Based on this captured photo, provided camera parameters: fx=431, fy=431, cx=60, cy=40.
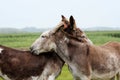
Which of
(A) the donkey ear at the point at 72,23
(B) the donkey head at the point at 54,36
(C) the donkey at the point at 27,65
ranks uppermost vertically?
(A) the donkey ear at the point at 72,23

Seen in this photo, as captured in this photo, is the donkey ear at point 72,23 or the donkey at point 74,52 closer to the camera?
the donkey ear at point 72,23

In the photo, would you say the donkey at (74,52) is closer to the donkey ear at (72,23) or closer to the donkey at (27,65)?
the donkey ear at (72,23)

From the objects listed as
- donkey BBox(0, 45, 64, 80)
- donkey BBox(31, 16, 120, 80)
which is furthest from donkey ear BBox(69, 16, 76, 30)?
donkey BBox(0, 45, 64, 80)

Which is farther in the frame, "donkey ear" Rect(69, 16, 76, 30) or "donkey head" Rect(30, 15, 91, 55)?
"donkey head" Rect(30, 15, 91, 55)

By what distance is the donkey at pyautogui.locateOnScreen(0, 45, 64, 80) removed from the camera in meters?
10.4

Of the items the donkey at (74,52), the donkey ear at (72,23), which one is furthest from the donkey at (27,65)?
the donkey ear at (72,23)

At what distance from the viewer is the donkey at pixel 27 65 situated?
10434 mm

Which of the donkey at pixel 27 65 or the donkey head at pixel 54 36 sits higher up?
the donkey head at pixel 54 36

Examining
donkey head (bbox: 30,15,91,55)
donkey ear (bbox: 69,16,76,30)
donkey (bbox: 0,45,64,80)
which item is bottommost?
donkey (bbox: 0,45,64,80)

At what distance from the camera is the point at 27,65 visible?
1065 cm

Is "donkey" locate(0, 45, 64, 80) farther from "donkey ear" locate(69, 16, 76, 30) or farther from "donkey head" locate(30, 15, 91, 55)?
Answer: "donkey ear" locate(69, 16, 76, 30)

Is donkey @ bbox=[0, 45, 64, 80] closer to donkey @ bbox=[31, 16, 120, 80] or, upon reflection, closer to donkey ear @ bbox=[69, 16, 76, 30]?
donkey @ bbox=[31, 16, 120, 80]

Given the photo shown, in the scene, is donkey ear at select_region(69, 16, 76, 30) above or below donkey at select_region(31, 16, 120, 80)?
above

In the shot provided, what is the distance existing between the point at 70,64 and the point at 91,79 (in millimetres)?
895
